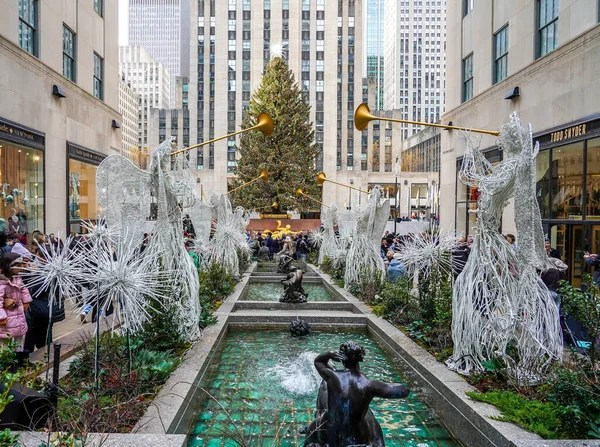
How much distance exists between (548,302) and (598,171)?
9203 millimetres

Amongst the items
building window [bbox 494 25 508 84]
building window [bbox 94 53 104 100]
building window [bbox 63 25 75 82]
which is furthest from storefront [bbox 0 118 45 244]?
building window [bbox 494 25 508 84]

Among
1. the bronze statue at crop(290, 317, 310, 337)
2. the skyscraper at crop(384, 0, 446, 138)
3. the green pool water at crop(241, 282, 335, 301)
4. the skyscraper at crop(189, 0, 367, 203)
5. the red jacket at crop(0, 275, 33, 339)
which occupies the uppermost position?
the skyscraper at crop(384, 0, 446, 138)

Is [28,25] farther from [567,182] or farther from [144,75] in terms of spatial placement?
[144,75]

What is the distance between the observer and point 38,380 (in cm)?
545

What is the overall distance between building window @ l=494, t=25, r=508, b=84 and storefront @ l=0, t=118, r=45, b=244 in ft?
56.7

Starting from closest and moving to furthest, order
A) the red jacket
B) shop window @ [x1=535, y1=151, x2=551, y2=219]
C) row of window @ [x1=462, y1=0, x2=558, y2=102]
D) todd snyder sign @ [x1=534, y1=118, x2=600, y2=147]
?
the red jacket
todd snyder sign @ [x1=534, y1=118, x2=600, y2=147]
row of window @ [x1=462, y1=0, x2=558, y2=102]
shop window @ [x1=535, y1=151, x2=551, y2=219]

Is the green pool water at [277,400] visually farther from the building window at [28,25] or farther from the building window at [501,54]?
the building window at [501,54]

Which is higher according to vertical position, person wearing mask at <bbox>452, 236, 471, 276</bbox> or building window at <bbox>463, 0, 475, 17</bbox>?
building window at <bbox>463, 0, 475, 17</bbox>

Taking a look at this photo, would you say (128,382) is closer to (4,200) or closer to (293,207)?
(4,200)

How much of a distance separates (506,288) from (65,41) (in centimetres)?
1827

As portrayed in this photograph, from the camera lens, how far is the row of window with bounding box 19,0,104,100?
14.9 meters

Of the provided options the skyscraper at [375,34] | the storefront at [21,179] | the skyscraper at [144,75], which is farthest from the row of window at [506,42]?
the skyscraper at [375,34]

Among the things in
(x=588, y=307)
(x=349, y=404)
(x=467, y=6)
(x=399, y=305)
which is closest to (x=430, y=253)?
(x=399, y=305)

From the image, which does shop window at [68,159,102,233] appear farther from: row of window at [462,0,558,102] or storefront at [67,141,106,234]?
row of window at [462,0,558,102]
